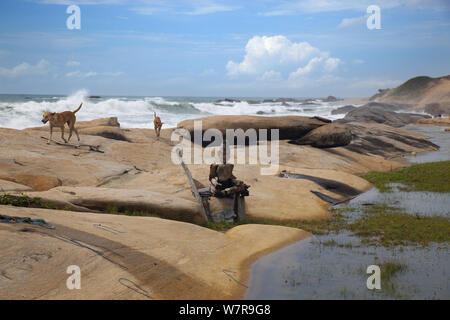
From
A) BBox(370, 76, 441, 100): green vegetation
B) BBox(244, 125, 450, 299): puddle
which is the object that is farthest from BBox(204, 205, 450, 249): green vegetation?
BBox(370, 76, 441, 100): green vegetation

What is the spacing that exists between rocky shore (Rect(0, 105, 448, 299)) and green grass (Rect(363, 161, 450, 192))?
1.25 metres

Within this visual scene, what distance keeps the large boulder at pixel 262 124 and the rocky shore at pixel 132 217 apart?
98.7 inches

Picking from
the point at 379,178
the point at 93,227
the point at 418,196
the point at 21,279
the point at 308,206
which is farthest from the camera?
the point at 379,178

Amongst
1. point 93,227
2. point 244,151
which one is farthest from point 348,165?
point 93,227

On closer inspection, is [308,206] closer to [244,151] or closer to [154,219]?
[154,219]

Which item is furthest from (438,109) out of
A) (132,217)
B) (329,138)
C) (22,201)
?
(22,201)

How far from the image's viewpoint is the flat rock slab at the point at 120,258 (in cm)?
610

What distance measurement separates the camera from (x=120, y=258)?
7.16 meters

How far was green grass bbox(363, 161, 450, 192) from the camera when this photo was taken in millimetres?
16484

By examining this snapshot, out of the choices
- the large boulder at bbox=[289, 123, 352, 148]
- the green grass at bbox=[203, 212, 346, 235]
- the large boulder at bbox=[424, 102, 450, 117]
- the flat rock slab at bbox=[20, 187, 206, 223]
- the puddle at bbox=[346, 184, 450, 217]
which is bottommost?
the green grass at bbox=[203, 212, 346, 235]

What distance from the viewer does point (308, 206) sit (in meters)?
13.2

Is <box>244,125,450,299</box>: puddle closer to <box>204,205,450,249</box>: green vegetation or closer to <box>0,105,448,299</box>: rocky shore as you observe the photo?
<box>204,205,450,249</box>: green vegetation

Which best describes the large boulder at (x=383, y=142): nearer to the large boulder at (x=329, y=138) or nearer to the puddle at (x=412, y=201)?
the large boulder at (x=329, y=138)
